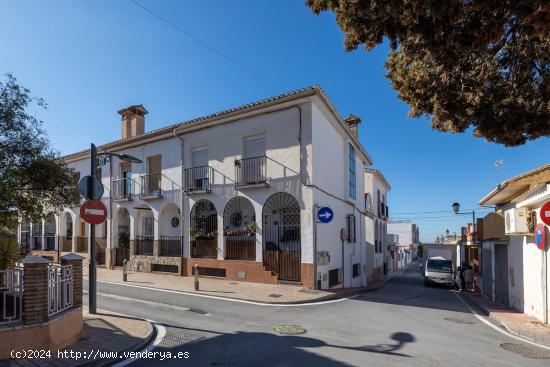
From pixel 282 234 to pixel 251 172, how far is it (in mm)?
3082

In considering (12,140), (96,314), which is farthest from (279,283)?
(12,140)

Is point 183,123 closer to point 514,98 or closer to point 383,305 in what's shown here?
point 383,305

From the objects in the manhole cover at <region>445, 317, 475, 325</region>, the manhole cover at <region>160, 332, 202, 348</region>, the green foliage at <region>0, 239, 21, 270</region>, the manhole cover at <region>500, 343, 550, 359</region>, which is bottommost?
the manhole cover at <region>445, 317, 475, 325</region>

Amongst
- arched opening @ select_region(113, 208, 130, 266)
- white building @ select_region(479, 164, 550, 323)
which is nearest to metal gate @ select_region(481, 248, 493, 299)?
white building @ select_region(479, 164, 550, 323)

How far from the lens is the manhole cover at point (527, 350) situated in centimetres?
670

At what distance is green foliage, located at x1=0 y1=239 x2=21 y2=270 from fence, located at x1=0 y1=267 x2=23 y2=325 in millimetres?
548

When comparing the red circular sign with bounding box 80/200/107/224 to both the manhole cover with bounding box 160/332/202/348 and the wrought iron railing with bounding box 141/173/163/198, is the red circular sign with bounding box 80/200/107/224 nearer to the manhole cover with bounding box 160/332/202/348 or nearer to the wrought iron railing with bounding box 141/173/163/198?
the manhole cover with bounding box 160/332/202/348

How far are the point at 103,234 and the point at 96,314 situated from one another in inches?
584

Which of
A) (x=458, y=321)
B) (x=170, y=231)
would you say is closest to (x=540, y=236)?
(x=458, y=321)

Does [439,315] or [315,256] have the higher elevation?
[315,256]

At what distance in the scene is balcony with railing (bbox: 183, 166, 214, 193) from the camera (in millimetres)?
17562

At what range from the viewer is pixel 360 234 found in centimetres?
2202

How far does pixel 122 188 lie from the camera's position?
21.6 meters

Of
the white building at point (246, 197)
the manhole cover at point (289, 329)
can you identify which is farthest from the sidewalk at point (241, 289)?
the manhole cover at point (289, 329)
